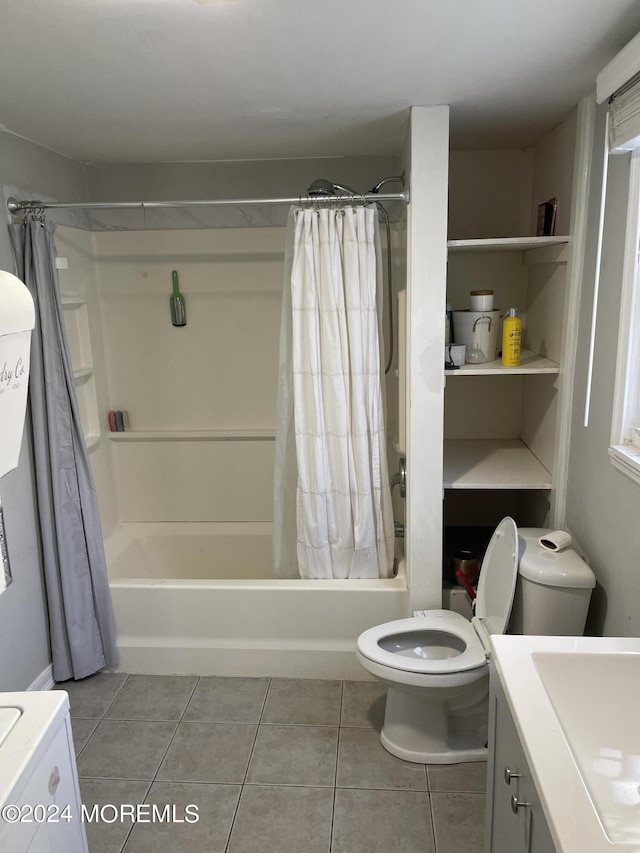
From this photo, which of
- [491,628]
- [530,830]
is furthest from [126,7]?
[491,628]

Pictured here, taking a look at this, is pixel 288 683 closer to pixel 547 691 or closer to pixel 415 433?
pixel 415 433

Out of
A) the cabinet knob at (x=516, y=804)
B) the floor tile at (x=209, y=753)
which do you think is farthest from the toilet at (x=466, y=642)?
the cabinet knob at (x=516, y=804)

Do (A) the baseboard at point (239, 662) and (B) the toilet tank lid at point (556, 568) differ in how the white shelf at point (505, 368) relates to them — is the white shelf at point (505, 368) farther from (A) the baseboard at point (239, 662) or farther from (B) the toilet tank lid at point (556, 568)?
(A) the baseboard at point (239, 662)

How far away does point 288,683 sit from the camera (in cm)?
273

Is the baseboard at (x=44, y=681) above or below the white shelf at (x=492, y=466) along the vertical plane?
below

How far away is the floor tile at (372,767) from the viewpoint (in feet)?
7.13

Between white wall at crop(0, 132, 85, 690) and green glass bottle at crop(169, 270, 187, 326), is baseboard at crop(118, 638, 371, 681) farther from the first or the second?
green glass bottle at crop(169, 270, 187, 326)

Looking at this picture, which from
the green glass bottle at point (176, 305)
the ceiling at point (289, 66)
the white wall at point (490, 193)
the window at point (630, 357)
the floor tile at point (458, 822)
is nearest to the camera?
the ceiling at point (289, 66)

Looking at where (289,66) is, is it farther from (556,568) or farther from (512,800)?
(512,800)

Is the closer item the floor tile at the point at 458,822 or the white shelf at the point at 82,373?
the floor tile at the point at 458,822

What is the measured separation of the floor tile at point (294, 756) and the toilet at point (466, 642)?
0.22m

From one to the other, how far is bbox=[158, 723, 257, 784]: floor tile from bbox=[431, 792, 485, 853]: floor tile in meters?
0.68

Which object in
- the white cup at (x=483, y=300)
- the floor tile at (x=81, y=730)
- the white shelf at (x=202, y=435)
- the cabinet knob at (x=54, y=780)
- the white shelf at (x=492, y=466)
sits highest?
the white cup at (x=483, y=300)

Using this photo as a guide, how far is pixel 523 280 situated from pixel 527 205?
341mm
